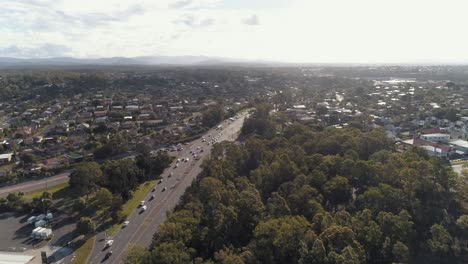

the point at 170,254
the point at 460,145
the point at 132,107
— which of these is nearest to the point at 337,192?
the point at 170,254

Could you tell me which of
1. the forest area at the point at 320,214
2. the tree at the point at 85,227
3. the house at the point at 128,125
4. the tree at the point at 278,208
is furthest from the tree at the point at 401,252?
the house at the point at 128,125

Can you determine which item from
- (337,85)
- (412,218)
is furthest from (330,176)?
(337,85)

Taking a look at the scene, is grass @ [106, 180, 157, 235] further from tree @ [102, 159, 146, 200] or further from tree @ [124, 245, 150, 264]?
tree @ [124, 245, 150, 264]

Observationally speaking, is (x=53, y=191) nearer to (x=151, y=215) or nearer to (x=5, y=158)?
(x=151, y=215)

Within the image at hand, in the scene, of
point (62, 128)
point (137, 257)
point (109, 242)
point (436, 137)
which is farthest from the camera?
point (62, 128)

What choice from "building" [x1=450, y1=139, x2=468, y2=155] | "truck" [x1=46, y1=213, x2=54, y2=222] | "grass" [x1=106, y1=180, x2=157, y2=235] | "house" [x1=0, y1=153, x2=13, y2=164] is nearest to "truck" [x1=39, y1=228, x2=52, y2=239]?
"truck" [x1=46, y1=213, x2=54, y2=222]

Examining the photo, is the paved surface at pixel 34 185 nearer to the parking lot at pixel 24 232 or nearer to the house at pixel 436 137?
the parking lot at pixel 24 232

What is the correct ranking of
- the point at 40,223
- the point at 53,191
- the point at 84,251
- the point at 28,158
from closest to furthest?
1. the point at 84,251
2. the point at 40,223
3. the point at 53,191
4. the point at 28,158

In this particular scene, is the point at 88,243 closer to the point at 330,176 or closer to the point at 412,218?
the point at 330,176
